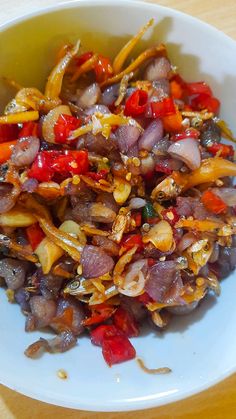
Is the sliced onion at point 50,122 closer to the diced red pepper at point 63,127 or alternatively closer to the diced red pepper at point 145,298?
the diced red pepper at point 63,127

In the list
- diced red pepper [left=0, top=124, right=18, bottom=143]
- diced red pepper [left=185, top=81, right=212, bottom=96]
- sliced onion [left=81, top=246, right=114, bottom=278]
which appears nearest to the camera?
sliced onion [left=81, top=246, right=114, bottom=278]

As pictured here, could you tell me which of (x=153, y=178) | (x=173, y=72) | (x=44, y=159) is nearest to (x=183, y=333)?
(x=153, y=178)

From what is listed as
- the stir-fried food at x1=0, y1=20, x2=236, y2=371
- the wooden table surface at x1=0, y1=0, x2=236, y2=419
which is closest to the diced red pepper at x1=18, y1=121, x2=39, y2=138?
the stir-fried food at x1=0, y1=20, x2=236, y2=371

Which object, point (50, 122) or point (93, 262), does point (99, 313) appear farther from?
point (50, 122)

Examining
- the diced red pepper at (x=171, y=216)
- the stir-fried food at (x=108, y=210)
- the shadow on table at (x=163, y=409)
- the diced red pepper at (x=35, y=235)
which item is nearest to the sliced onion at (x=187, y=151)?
the stir-fried food at (x=108, y=210)

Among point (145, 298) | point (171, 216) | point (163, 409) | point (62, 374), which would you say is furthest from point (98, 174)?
point (163, 409)

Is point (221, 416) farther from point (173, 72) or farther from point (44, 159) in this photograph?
point (173, 72)

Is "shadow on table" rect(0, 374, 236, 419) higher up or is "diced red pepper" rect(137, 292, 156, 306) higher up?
"diced red pepper" rect(137, 292, 156, 306)

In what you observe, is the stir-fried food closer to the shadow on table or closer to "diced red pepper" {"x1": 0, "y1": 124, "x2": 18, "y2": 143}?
"diced red pepper" {"x1": 0, "y1": 124, "x2": 18, "y2": 143}
